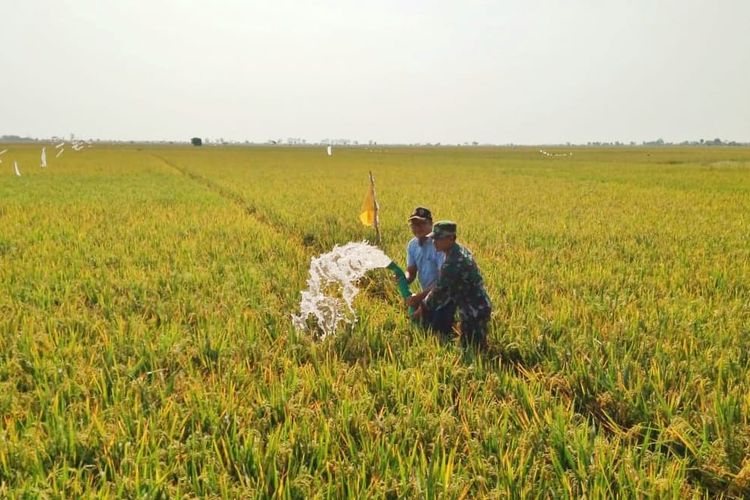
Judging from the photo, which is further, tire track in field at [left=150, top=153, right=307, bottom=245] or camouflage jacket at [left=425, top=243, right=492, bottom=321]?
tire track in field at [left=150, top=153, right=307, bottom=245]

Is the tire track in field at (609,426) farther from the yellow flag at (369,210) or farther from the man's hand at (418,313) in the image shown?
the yellow flag at (369,210)

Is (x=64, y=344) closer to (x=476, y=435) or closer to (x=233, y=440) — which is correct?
(x=233, y=440)

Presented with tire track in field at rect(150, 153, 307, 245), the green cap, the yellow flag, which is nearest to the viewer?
the green cap

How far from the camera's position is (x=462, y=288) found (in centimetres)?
349

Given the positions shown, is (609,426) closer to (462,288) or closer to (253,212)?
(462,288)

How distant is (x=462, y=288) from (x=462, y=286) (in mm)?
17

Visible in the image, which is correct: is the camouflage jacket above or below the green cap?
below

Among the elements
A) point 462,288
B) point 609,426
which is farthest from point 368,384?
point 609,426

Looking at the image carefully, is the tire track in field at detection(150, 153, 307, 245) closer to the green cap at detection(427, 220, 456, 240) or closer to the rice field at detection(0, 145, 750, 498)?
the rice field at detection(0, 145, 750, 498)

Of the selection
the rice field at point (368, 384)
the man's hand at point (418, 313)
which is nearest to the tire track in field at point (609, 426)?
the rice field at point (368, 384)

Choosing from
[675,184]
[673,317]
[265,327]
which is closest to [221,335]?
[265,327]

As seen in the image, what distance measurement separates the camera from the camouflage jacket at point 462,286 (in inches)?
135

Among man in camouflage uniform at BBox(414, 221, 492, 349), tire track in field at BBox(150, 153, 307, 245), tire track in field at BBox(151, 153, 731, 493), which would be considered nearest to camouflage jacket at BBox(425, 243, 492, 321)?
man in camouflage uniform at BBox(414, 221, 492, 349)

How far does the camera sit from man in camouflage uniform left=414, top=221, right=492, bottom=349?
133 inches
